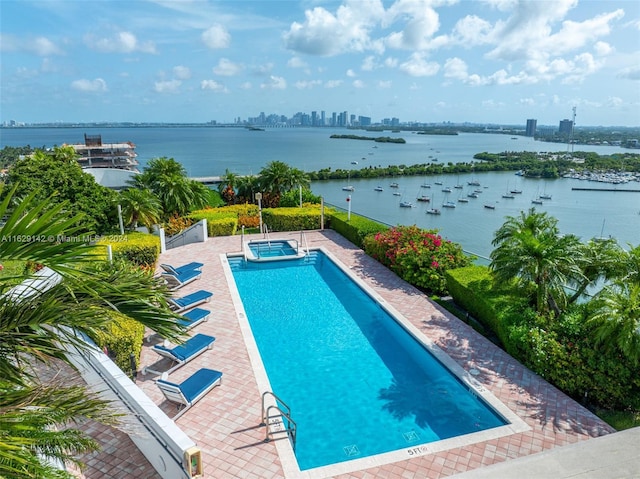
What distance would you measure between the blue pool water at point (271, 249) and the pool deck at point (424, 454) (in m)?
6.70

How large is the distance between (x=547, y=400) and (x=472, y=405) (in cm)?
144

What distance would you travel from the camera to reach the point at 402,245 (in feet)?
49.3

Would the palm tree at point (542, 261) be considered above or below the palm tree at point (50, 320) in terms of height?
below

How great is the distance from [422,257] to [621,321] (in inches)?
258

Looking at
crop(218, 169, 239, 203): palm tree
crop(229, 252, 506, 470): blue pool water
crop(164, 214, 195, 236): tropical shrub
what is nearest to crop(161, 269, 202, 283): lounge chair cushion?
crop(229, 252, 506, 470): blue pool water

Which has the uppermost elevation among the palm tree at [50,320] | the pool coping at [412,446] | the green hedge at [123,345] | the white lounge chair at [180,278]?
the palm tree at [50,320]

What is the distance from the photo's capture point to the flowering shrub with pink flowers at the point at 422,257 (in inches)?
532

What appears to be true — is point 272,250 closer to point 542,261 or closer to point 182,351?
point 182,351

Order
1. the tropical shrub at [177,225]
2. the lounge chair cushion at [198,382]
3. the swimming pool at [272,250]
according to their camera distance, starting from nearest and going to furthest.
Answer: the lounge chair cushion at [198,382] < the swimming pool at [272,250] < the tropical shrub at [177,225]

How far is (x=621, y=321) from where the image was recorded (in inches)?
302

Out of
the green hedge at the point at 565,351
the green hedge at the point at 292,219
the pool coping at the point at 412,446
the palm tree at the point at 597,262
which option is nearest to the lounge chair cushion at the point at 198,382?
the pool coping at the point at 412,446

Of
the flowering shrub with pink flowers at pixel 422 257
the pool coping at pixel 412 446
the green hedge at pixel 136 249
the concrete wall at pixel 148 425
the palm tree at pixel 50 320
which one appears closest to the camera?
the palm tree at pixel 50 320

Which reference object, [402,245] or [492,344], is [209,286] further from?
[492,344]

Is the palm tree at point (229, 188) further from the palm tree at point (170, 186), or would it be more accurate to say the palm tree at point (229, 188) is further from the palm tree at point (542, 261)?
the palm tree at point (542, 261)
